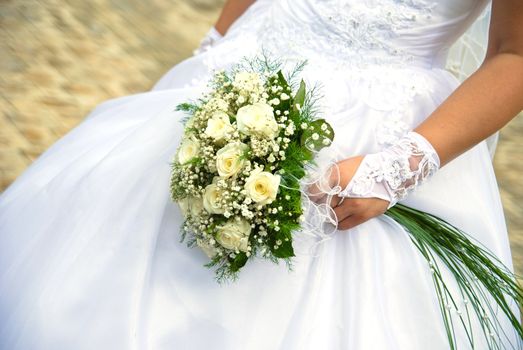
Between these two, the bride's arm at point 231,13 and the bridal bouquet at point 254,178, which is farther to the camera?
the bride's arm at point 231,13

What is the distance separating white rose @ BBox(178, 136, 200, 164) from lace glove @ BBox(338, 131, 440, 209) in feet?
1.10

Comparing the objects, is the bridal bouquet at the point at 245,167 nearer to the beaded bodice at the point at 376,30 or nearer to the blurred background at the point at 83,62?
the beaded bodice at the point at 376,30

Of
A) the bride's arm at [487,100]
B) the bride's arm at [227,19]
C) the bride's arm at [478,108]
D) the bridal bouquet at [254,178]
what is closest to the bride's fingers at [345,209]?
the bride's arm at [478,108]

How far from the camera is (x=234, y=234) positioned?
1.39 metres

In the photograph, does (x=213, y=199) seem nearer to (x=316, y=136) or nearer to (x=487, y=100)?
(x=316, y=136)

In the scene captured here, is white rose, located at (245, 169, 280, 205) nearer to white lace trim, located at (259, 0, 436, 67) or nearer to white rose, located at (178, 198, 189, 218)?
white rose, located at (178, 198, 189, 218)

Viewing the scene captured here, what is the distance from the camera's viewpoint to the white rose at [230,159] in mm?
1378

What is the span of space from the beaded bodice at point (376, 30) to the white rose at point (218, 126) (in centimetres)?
48

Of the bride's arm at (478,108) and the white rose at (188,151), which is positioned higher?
the bride's arm at (478,108)

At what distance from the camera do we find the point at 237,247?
1.42m

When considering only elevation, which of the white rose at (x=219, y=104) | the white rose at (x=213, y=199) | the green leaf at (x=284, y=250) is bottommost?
the green leaf at (x=284, y=250)

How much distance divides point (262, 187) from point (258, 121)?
129mm

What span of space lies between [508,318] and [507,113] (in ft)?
1.54

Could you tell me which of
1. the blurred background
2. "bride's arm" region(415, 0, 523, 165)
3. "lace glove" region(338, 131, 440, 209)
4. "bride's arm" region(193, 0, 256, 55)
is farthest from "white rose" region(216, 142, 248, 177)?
the blurred background
